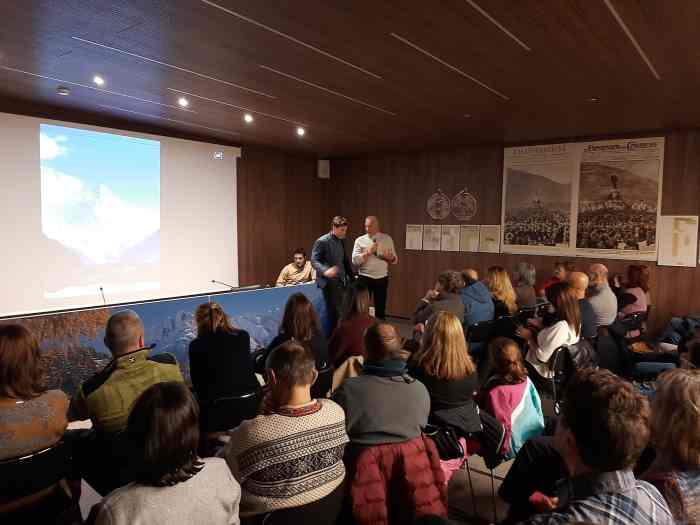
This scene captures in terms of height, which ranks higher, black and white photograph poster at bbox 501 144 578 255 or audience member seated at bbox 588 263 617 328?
black and white photograph poster at bbox 501 144 578 255

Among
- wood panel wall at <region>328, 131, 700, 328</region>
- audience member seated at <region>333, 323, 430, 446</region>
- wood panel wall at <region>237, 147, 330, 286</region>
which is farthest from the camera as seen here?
wood panel wall at <region>237, 147, 330, 286</region>

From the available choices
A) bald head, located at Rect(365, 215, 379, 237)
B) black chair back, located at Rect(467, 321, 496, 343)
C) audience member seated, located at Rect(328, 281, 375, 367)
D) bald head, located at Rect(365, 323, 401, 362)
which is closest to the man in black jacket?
bald head, located at Rect(365, 215, 379, 237)

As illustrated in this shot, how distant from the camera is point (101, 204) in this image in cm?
576

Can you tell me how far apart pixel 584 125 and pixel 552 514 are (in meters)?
5.45

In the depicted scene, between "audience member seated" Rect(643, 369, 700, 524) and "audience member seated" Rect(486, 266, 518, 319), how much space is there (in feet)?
10.2

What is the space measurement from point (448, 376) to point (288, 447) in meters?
0.99

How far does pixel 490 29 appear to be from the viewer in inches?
114

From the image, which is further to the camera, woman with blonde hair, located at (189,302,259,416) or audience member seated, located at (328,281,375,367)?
audience member seated, located at (328,281,375,367)

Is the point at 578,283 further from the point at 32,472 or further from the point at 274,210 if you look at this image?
the point at 274,210

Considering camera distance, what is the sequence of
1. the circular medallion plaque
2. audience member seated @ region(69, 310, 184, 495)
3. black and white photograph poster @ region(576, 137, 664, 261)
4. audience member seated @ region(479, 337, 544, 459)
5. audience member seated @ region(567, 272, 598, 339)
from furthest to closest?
1. the circular medallion plaque
2. black and white photograph poster @ region(576, 137, 664, 261)
3. audience member seated @ region(567, 272, 598, 339)
4. audience member seated @ region(479, 337, 544, 459)
5. audience member seated @ region(69, 310, 184, 495)

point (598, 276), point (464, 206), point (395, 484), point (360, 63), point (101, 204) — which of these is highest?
point (360, 63)

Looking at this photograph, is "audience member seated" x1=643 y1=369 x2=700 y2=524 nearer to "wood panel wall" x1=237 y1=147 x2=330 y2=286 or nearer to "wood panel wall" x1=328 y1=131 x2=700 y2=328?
"wood panel wall" x1=328 y1=131 x2=700 y2=328

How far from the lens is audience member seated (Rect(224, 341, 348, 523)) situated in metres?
1.57

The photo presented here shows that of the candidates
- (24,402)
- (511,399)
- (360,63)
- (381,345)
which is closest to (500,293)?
(511,399)
